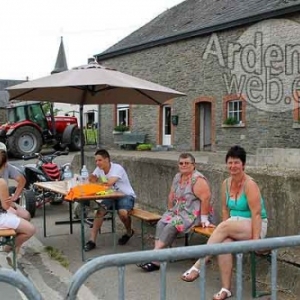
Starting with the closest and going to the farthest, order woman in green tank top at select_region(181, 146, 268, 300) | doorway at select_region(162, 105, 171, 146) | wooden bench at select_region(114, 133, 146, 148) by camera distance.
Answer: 1. woman in green tank top at select_region(181, 146, 268, 300)
2. doorway at select_region(162, 105, 171, 146)
3. wooden bench at select_region(114, 133, 146, 148)

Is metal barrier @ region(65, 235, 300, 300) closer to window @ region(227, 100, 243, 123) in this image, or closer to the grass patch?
the grass patch

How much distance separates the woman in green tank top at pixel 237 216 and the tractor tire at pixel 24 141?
1815 centimetres

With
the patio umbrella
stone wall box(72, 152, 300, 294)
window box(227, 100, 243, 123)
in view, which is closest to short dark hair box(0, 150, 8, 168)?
the patio umbrella

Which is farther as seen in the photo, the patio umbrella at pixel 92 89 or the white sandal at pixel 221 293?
the patio umbrella at pixel 92 89

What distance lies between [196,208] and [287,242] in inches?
114

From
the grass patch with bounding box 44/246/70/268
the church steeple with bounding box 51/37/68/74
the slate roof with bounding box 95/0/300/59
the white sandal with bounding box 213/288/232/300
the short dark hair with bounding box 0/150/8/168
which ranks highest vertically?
the church steeple with bounding box 51/37/68/74

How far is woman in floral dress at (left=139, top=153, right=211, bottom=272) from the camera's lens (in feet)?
18.7

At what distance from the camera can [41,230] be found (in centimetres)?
830

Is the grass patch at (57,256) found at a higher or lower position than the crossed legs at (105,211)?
lower

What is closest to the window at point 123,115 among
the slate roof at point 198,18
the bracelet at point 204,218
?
the slate roof at point 198,18

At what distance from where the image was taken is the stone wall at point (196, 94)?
19.5 metres

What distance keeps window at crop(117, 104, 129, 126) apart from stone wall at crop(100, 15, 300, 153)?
77 cm

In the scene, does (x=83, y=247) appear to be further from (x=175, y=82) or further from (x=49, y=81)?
(x=175, y=82)

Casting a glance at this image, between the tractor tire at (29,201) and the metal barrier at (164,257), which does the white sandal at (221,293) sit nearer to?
the metal barrier at (164,257)
